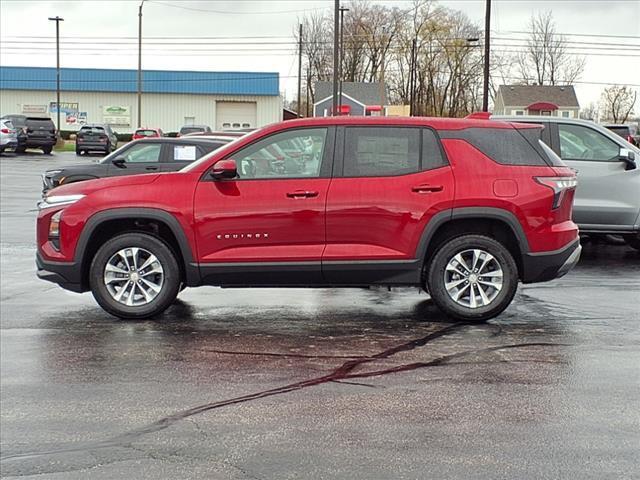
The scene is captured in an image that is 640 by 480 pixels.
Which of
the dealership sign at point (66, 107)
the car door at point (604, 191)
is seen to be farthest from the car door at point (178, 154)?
the dealership sign at point (66, 107)

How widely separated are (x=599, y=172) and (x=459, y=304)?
14.9ft

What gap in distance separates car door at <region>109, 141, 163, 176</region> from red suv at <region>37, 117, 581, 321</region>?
7.81 meters

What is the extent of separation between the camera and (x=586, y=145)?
11.1 metres

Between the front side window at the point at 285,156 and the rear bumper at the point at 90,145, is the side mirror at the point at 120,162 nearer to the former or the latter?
the front side window at the point at 285,156

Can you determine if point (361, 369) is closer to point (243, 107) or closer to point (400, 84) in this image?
point (243, 107)

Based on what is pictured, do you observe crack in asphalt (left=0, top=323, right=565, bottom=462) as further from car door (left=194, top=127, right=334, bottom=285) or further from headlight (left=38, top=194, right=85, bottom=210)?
headlight (left=38, top=194, right=85, bottom=210)

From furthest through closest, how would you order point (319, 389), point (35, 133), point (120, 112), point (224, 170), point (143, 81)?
1. point (120, 112)
2. point (143, 81)
3. point (35, 133)
4. point (224, 170)
5. point (319, 389)

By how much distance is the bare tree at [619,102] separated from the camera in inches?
3312

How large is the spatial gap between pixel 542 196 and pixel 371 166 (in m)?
1.54

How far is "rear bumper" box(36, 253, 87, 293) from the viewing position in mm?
7461

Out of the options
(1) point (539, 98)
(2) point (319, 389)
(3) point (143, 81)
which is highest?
(1) point (539, 98)

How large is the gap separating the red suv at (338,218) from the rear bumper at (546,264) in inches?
0.4

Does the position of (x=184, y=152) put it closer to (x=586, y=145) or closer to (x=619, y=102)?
(x=586, y=145)

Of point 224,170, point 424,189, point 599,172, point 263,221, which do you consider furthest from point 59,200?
point 599,172
